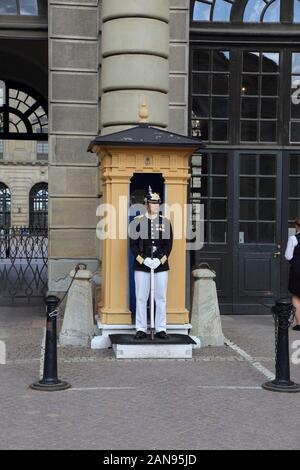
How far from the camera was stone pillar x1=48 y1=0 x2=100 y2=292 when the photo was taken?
1205 centimetres

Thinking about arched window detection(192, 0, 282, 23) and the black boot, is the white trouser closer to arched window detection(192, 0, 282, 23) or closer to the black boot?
the black boot

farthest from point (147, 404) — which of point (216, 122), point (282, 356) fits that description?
point (216, 122)

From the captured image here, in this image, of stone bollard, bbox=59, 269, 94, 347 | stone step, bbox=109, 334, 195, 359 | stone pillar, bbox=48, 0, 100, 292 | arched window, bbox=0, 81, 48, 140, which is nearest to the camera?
stone step, bbox=109, 334, 195, 359

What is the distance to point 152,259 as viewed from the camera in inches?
354

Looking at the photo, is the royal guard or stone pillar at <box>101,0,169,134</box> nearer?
the royal guard

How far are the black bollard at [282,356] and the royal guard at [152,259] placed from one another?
6.27 feet

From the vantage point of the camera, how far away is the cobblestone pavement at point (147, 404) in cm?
576

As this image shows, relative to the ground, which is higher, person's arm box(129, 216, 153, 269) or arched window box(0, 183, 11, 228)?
arched window box(0, 183, 11, 228)

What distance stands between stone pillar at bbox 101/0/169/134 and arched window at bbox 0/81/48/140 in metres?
6.49

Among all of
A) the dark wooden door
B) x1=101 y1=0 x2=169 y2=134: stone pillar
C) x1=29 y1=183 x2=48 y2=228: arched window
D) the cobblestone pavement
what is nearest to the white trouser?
the cobblestone pavement

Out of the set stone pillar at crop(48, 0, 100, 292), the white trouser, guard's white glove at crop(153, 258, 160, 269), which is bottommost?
the white trouser

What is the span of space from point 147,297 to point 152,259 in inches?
19.9

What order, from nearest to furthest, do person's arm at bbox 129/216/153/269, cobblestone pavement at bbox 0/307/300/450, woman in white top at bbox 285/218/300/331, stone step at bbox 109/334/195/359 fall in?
cobblestone pavement at bbox 0/307/300/450 < stone step at bbox 109/334/195/359 < person's arm at bbox 129/216/153/269 < woman in white top at bbox 285/218/300/331

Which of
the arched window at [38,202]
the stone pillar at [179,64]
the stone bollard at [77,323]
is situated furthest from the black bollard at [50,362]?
the arched window at [38,202]
